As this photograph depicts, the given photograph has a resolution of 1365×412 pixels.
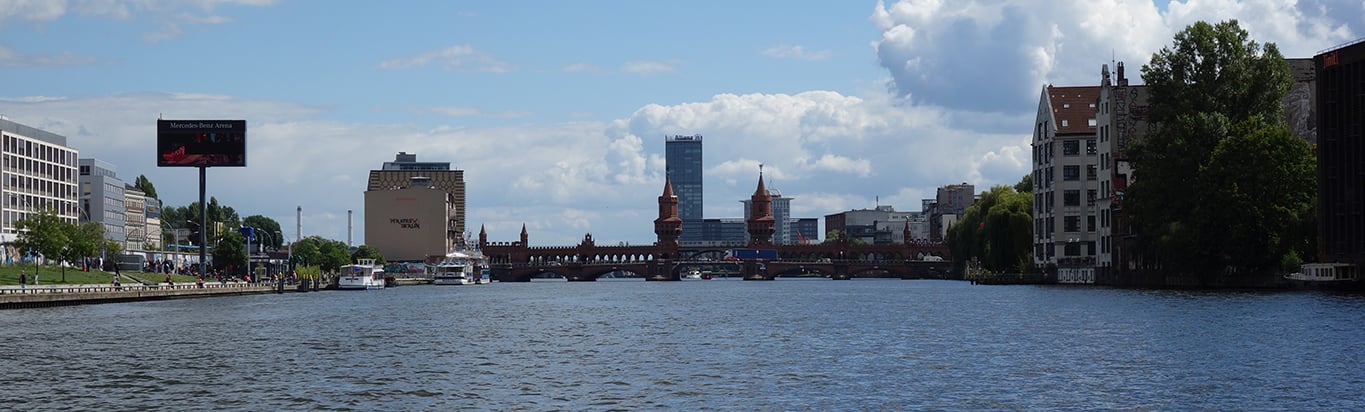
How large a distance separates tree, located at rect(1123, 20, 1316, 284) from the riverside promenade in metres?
75.5

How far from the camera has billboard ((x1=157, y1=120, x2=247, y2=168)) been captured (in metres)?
148

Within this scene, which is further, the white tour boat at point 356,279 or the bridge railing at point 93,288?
the white tour boat at point 356,279

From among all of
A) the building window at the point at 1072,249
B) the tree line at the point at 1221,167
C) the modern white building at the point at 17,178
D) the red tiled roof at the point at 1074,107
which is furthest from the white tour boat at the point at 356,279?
the tree line at the point at 1221,167

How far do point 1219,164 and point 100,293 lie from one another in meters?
78.3

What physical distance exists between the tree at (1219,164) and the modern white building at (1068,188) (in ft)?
127

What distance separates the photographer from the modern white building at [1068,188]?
173m

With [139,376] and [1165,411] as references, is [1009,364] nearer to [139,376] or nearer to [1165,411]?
[1165,411]

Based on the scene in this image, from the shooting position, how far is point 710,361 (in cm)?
5691

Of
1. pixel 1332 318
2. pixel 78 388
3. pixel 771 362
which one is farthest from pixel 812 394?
pixel 1332 318

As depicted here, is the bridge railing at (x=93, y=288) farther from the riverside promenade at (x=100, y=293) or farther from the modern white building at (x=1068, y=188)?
the modern white building at (x=1068, y=188)

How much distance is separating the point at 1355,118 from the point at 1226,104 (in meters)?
18.1

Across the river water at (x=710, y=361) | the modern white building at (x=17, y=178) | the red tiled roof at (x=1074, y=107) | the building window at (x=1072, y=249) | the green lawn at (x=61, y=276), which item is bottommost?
the river water at (x=710, y=361)

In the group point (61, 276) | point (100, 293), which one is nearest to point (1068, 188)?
point (61, 276)

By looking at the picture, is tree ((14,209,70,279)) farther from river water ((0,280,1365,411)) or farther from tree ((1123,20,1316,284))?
tree ((1123,20,1316,284))
